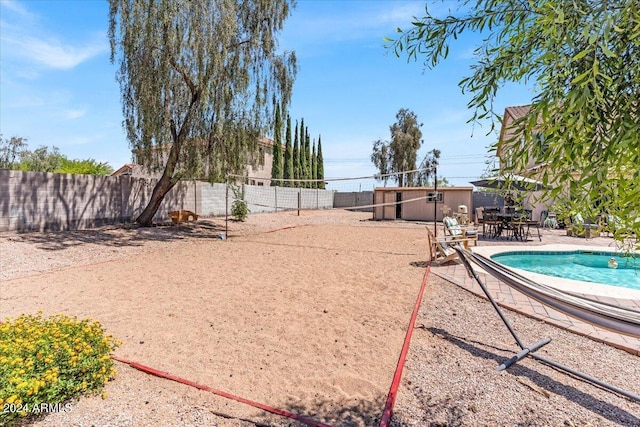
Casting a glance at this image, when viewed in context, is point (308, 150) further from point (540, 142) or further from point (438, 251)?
point (540, 142)

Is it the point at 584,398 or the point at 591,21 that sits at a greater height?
the point at 591,21

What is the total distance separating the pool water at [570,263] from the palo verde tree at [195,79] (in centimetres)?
944

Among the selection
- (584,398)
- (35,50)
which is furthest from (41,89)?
(584,398)

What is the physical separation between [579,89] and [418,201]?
19.3 metres

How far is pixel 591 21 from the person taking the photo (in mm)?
1269

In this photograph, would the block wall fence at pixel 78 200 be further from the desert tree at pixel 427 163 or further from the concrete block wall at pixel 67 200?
the desert tree at pixel 427 163

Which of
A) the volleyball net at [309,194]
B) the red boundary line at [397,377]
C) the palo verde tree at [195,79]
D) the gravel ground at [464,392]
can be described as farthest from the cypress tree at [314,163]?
the gravel ground at [464,392]

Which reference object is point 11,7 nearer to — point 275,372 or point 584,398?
point 275,372

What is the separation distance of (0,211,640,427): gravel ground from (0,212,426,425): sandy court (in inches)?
6.7

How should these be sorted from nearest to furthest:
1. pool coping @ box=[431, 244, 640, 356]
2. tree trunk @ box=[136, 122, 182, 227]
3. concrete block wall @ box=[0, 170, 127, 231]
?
pool coping @ box=[431, 244, 640, 356], concrete block wall @ box=[0, 170, 127, 231], tree trunk @ box=[136, 122, 182, 227]

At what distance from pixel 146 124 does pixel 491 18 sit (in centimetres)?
1148

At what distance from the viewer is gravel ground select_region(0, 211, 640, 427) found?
7.81 feet

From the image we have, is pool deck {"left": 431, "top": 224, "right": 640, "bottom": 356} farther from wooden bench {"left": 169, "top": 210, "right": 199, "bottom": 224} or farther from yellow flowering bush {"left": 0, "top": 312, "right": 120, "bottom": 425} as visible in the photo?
wooden bench {"left": 169, "top": 210, "right": 199, "bottom": 224}

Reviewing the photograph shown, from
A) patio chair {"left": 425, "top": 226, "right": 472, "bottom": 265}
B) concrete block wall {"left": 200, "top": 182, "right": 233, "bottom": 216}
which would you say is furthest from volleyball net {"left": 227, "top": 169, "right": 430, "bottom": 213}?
patio chair {"left": 425, "top": 226, "right": 472, "bottom": 265}
